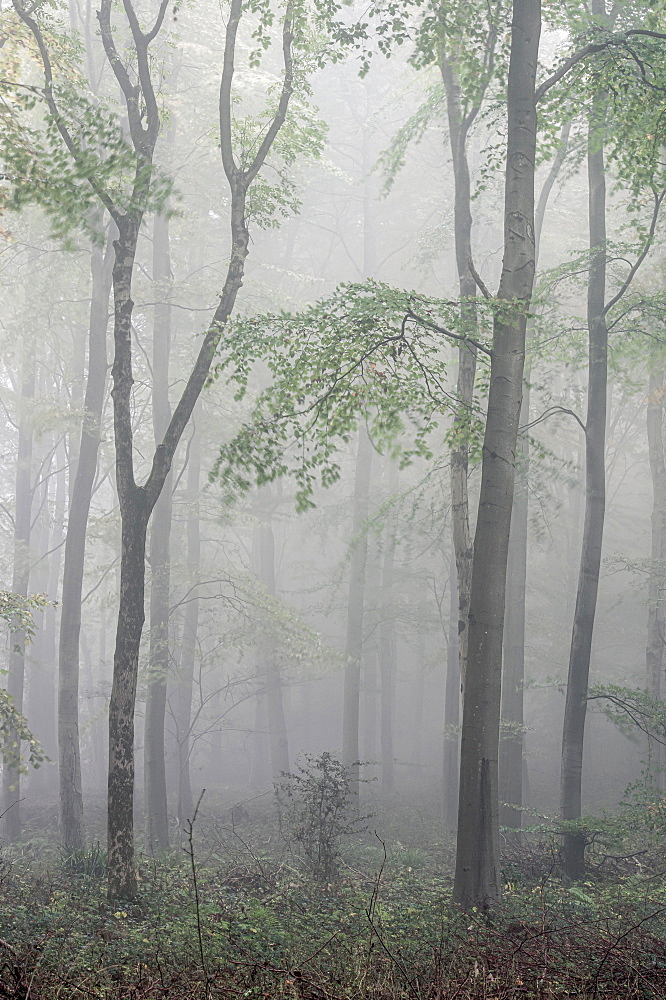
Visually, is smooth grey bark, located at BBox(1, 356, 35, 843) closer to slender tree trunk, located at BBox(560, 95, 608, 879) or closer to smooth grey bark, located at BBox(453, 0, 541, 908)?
slender tree trunk, located at BBox(560, 95, 608, 879)

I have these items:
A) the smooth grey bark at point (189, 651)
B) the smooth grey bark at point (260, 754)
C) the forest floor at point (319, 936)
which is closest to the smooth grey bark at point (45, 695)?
the smooth grey bark at point (189, 651)

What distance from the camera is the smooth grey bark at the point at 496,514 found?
6773 mm

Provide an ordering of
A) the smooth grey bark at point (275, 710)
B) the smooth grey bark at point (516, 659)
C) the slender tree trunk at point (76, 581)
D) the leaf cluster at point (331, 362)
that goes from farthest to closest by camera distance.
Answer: the smooth grey bark at point (275, 710) → the smooth grey bark at point (516, 659) → the slender tree trunk at point (76, 581) → the leaf cluster at point (331, 362)

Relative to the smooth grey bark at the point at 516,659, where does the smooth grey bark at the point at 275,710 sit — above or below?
below

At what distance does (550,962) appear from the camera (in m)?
4.51

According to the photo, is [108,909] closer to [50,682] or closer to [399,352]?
[399,352]

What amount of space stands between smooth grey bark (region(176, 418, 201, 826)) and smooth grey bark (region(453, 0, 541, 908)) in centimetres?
1065

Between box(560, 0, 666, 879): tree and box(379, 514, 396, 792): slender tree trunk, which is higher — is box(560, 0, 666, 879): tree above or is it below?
above

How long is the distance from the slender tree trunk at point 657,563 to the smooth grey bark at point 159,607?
9.20m

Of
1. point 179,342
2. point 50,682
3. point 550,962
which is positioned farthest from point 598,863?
point 50,682

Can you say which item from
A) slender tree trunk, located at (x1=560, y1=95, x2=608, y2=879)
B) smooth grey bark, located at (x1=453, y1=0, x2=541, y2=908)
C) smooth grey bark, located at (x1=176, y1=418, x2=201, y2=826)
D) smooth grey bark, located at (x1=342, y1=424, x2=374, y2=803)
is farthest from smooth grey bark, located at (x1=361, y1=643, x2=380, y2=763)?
smooth grey bark, located at (x1=453, y1=0, x2=541, y2=908)

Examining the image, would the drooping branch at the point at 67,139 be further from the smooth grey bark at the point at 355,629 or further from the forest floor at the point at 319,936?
the smooth grey bark at the point at 355,629

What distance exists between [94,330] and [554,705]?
23.6m

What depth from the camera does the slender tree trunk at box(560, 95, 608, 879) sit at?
1041 centimetres
